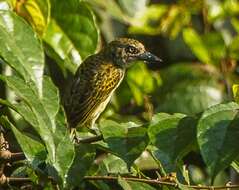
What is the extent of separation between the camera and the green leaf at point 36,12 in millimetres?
3727

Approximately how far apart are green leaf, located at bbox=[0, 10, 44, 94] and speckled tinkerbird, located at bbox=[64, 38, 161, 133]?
1.62m

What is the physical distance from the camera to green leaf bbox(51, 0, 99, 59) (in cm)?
387

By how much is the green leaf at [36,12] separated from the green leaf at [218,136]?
1.17m

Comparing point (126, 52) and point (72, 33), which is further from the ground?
point (72, 33)

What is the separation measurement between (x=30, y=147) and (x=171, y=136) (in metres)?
0.40

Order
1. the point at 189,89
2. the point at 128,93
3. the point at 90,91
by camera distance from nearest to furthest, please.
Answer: the point at 90,91 < the point at 128,93 < the point at 189,89

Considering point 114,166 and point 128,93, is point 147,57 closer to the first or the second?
point 128,93

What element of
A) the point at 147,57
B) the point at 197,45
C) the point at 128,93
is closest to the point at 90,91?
the point at 147,57

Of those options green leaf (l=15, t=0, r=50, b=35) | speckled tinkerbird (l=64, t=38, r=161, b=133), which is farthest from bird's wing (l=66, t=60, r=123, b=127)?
green leaf (l=15, t=0, r=50, b=35)

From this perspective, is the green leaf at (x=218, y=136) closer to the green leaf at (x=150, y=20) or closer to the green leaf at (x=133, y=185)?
the green leaf at (x=133, y=185)

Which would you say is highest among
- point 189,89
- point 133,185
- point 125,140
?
point 125,140

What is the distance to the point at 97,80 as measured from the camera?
474cm

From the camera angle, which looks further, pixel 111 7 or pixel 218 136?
pixel 111 7

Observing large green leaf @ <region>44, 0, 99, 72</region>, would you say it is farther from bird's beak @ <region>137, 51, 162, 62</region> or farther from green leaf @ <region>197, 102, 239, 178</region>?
green leaf @ <region>197, 102, 239, 178</region>
